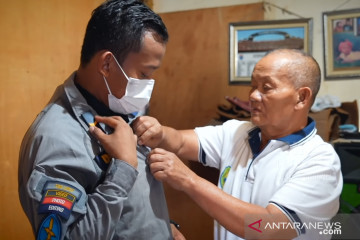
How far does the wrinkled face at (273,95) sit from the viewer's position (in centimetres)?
119

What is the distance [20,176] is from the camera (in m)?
0.90

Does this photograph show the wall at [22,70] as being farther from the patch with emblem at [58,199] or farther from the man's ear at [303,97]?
the man's ear at [303,97]

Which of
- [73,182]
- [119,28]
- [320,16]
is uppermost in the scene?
[320,16]

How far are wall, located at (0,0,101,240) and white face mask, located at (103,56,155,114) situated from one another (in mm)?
878

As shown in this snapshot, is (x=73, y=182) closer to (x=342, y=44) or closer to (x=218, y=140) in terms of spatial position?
(x=218, y=140)

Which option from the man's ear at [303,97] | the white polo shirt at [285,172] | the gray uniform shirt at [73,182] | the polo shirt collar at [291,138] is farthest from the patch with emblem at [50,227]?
the man's ear at [303,97]

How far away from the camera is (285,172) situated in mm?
1142

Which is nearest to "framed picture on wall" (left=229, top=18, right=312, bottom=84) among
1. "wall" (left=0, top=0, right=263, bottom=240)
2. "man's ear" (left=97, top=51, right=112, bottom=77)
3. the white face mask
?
"wall" (left=0, top=0, right=263, bottom=240)

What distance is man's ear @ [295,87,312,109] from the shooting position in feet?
3.95

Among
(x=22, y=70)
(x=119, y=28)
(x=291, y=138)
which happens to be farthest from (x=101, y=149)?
(x=22, y=70)

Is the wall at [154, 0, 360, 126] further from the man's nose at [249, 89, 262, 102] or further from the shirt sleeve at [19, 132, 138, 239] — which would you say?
the shirt sleeve at [19, 132, 138, 239]

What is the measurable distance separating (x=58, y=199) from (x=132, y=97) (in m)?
0.41

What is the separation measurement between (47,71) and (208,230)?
1580mm

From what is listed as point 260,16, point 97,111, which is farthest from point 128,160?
point 260,16
